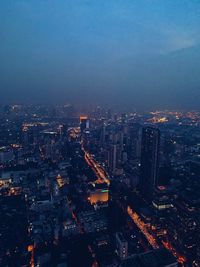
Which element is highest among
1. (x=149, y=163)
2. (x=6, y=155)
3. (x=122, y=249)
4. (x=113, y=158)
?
(x=149, y=163)

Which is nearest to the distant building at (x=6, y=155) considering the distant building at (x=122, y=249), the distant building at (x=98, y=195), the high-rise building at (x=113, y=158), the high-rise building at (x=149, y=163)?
the high-rise building at (x=113, y=158)

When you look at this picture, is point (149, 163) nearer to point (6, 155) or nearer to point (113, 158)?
point (113, 158)

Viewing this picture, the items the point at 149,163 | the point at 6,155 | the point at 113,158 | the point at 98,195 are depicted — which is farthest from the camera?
the point at 6,155

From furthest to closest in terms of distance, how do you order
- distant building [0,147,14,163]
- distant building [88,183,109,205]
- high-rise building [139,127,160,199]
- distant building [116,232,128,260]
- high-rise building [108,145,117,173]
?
distant building [0,147,14,163] → high-rise building [108,145,117,173] → high-rise building [139,127,160,199] → distant building [88,183,109,205] → distant building [116,232,128,260]

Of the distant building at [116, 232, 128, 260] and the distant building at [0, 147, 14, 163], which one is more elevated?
the distant building at [0, 147, 14, 163]

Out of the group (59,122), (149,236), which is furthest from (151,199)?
(59,122)

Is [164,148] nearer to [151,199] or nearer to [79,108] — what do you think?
[151,199]

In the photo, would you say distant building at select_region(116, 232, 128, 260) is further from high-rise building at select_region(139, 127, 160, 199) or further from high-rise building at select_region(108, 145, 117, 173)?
high-rise building at select_region(108, 145, 117, 173)

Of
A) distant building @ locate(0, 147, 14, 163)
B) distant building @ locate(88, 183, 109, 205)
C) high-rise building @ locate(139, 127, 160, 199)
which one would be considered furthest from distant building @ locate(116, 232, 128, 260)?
distant building @ locate(0, 147, 14, 163)

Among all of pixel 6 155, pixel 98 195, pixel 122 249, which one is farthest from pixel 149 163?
pixel 6 155
